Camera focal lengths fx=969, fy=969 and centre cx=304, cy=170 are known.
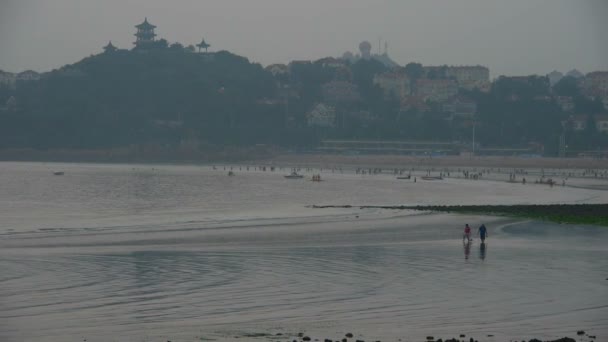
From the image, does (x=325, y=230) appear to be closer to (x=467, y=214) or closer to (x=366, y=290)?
(x=467, y=214)

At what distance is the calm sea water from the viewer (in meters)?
23.7

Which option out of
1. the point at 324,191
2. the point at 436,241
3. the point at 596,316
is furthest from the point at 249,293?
the point at 324,191

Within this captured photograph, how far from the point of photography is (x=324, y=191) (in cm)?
10081

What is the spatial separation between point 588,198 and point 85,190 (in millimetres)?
52467

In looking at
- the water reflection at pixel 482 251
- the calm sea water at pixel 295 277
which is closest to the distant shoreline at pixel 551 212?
the calm sea water at pixel 295 277

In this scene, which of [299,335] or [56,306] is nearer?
[299,335]

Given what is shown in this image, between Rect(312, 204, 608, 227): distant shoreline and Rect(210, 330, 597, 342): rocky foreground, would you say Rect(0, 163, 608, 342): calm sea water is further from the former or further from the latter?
Rect(312, 204, 608, 227): distant shoreline

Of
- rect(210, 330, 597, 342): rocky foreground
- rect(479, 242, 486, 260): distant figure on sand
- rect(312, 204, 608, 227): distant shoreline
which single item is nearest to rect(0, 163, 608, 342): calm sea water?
rect(479, 242, 486, 260): distant figure on sand

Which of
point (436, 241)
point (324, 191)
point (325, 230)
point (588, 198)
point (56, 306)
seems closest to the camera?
point (56, 306)

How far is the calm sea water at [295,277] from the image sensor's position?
2367 cm

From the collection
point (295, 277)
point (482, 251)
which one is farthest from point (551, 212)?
point (295, 277)

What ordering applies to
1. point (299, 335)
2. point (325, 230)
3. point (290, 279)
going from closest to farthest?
point (299, 335)
point (290, 279)
point (325, 230)

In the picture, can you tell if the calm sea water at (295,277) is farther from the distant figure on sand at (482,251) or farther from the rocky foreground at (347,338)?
the rocky foreground at (347,338)

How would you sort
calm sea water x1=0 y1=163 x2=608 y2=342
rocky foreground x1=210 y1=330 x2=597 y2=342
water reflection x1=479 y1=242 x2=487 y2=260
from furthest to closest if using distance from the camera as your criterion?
water reflection x1=479 y1=242 x2=487 y2=260 < calm sea water x1=0 y1=163 x2=608 y2=342 < rocky foreground x1=210 y1=330 x2=597 y2=342
